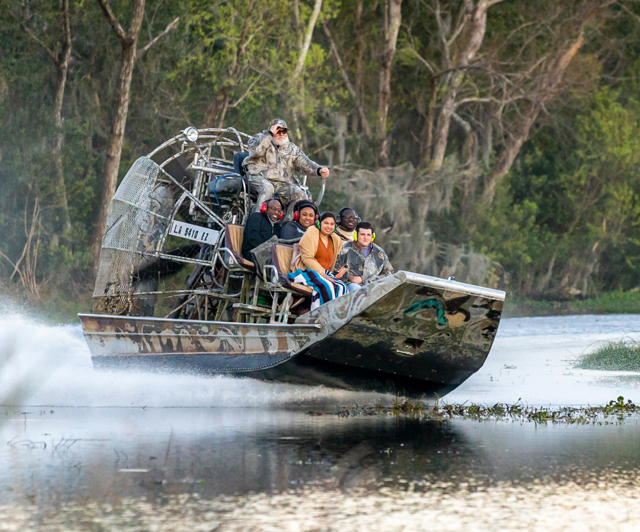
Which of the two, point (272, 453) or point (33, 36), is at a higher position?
point (33, 36)

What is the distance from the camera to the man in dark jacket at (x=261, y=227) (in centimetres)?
1314

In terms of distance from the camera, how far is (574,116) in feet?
142

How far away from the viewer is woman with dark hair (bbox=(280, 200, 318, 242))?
1296cm

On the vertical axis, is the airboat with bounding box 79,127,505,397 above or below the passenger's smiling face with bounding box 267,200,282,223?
below

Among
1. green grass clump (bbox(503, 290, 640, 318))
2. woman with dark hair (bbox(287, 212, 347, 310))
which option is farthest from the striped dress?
green grass clump (bbox(503, 290, 640, 318))

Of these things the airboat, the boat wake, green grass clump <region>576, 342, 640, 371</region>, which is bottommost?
the boat wake

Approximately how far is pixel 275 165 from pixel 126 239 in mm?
2356

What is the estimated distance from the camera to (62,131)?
101 ft

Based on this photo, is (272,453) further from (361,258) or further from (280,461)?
(361,258)

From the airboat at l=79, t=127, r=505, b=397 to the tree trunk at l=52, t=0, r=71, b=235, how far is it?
15.4 meters

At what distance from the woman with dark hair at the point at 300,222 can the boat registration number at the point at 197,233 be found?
1.22 meters

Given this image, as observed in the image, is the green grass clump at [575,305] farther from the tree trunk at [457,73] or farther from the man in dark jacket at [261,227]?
the man in dark jacket at [261,227]

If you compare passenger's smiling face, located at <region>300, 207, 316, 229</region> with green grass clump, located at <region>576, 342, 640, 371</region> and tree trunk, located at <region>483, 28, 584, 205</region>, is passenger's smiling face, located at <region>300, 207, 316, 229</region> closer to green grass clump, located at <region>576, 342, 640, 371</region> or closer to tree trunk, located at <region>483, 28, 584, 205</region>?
green grass clump, located at <region>576, 342, 640, 371</region>

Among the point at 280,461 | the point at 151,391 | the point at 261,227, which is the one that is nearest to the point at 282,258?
the point at 261,227
